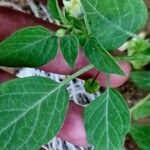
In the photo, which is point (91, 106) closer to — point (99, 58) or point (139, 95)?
point (99, 58)

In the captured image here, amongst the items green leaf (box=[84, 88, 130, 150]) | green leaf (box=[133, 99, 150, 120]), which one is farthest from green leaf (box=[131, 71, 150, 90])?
green leaf (box=[84, 88, 130, 150])

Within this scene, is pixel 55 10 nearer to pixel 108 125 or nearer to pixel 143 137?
pixel 108 125

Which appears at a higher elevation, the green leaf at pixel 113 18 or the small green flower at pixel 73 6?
the green leaf at pixel 113 18

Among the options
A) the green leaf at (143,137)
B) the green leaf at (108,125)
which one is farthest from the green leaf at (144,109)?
the green leaf at (108,125)

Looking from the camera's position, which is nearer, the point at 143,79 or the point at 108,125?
the point at 108,125

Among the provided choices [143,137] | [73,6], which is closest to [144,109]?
[143,137]

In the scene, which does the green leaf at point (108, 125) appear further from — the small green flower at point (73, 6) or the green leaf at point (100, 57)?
the small green flower at point (73, 6)

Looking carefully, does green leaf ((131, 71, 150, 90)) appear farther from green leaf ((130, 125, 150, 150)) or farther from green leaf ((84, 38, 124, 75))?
green leaf ((84, 38, 124, 75))

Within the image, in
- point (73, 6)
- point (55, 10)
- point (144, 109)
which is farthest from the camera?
point (73, 6)
